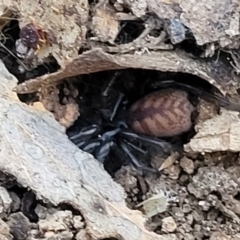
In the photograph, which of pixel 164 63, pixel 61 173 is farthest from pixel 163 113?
pixel 61 173

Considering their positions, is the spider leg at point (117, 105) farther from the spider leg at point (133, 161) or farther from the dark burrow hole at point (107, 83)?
the spider leg at point (133, 161)

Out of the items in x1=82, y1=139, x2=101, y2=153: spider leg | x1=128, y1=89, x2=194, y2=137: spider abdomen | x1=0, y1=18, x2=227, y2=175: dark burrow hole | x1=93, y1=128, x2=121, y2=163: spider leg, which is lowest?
Result: x1=93, y1=128, x2=121, y2=163: spider leg

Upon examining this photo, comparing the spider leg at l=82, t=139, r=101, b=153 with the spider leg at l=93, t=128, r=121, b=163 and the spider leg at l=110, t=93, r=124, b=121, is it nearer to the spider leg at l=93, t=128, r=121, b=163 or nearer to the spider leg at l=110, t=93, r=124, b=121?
the spider leg at l=93, t=128, r=121, b=163

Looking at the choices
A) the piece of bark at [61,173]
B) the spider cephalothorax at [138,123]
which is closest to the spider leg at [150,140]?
the spider cephalothorax at [138,123]

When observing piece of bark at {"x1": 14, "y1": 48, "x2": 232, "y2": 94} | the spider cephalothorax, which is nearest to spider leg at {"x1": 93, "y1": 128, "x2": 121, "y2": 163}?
the spider cephalothorax

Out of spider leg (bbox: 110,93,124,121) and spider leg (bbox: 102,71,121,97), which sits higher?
spider leg (bbox: 102,71,121,97)

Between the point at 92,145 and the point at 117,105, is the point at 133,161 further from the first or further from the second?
the point at 117,105

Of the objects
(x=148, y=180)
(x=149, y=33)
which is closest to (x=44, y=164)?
(x=148, y=180)

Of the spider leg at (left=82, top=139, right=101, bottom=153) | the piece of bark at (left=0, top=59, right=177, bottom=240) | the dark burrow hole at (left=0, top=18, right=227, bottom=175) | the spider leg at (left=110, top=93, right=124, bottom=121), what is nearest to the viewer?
the piece of bark at (left=0, top=59, right=177, bottom=240)
